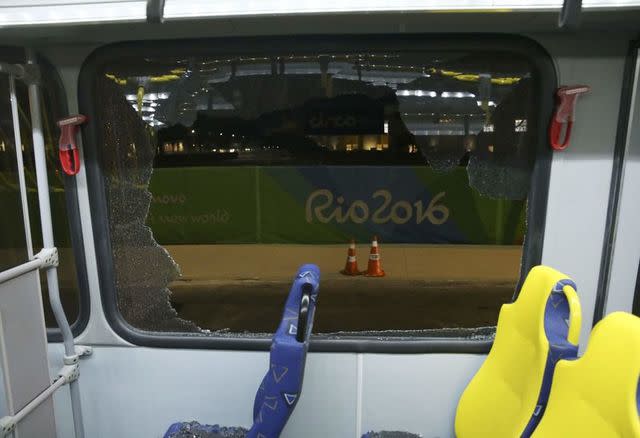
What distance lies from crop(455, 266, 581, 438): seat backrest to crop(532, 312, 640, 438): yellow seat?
3.5 inches

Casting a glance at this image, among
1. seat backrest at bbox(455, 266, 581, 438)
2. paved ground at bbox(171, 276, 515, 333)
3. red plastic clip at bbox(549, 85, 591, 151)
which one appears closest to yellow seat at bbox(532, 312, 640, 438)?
seat backrest at bbox(455, 266, 581, 438)

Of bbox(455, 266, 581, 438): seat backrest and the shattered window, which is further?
the shattered window

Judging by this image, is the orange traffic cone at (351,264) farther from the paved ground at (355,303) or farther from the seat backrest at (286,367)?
the seat backrest at (286,367)

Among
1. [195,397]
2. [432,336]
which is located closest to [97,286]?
[195,397]

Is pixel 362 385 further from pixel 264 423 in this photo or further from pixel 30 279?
pixel 30 279

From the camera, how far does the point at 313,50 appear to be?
1785 millimetres

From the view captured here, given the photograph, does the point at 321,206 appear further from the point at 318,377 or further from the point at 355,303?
the point at 318,377

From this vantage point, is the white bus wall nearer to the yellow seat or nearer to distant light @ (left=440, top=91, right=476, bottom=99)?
distant light @ (left=440, top=91, right=476, bottom=99)

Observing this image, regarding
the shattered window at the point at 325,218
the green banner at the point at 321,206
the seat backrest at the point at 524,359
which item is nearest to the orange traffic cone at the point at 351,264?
the shattered window at the point at 325,218

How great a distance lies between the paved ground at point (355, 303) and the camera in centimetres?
418

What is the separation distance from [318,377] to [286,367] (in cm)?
71

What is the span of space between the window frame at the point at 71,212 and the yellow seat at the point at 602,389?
1.95 meters

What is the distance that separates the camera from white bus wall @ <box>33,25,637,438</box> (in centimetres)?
183

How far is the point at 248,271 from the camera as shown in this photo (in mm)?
5836
